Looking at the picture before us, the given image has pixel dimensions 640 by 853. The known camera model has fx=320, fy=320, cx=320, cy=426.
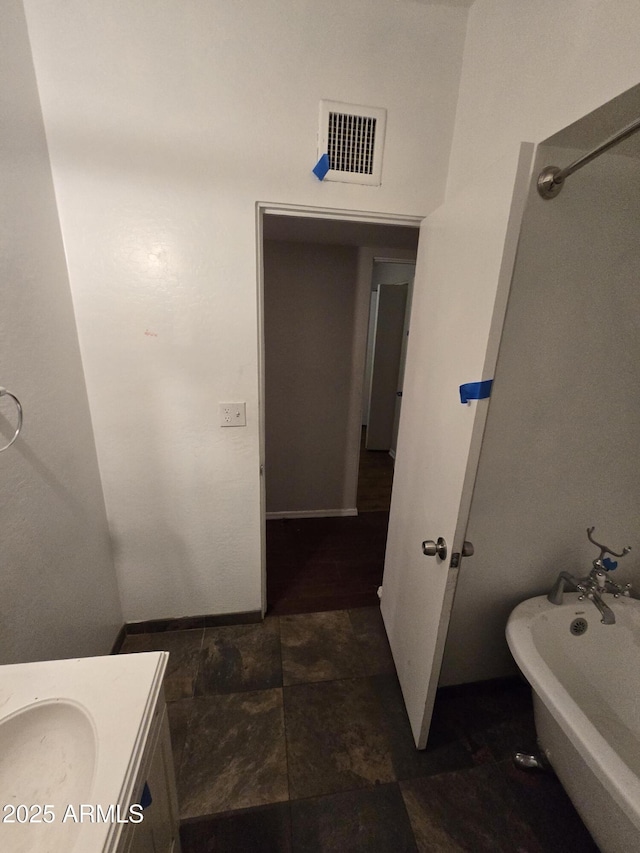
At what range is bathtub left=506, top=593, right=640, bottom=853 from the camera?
906mm

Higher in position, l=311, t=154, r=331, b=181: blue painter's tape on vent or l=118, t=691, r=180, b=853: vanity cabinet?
l=311, t=154, r=331, b=181: blue painter's tape on vent

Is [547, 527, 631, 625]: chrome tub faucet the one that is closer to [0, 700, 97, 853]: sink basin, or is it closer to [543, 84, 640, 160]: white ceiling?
[543, 84, 640, 160]: white ceiling

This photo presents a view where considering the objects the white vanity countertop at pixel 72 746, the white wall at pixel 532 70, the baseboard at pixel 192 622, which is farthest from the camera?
the baseboard at pixel 192 622

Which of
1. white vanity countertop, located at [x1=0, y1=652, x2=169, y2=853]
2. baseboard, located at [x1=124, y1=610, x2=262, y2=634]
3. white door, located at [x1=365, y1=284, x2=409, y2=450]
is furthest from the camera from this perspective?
white door, located at [x1=365, y1=284, x2=409, y2=450]

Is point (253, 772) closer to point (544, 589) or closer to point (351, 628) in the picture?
point (351, 628)

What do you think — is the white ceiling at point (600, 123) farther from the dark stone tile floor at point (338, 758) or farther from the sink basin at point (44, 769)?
the dark stone tile floor at point (338, 758)

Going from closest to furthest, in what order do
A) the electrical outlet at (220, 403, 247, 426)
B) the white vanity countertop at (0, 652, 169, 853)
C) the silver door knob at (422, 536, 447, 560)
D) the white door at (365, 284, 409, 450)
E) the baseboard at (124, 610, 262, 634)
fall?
the white vanity countertop at (0, 652, 169, 853) < the silver door knob at (422, 536, 447, 560) < the electrical outlet at (220, 403, 247, 426) < the baseboard at (124, 610, 262, 634) < the white door at (365, 284, 409, 450)

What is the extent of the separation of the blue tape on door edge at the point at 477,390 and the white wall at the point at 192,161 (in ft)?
2.82

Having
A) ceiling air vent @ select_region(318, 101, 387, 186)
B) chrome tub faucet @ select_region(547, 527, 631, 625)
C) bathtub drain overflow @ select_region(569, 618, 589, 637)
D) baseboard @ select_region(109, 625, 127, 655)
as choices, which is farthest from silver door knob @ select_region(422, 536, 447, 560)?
baseboard @ select_region(109, 625, 127, 655)

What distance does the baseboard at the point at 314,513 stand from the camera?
2.69m

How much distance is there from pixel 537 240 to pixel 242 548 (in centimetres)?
167

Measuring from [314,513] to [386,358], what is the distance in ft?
6.65

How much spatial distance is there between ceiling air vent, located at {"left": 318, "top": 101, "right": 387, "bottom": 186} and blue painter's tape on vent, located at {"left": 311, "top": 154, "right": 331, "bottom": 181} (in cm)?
3

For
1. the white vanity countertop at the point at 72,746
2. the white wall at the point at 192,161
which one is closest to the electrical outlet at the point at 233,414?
the white wall at the point at 192,161
